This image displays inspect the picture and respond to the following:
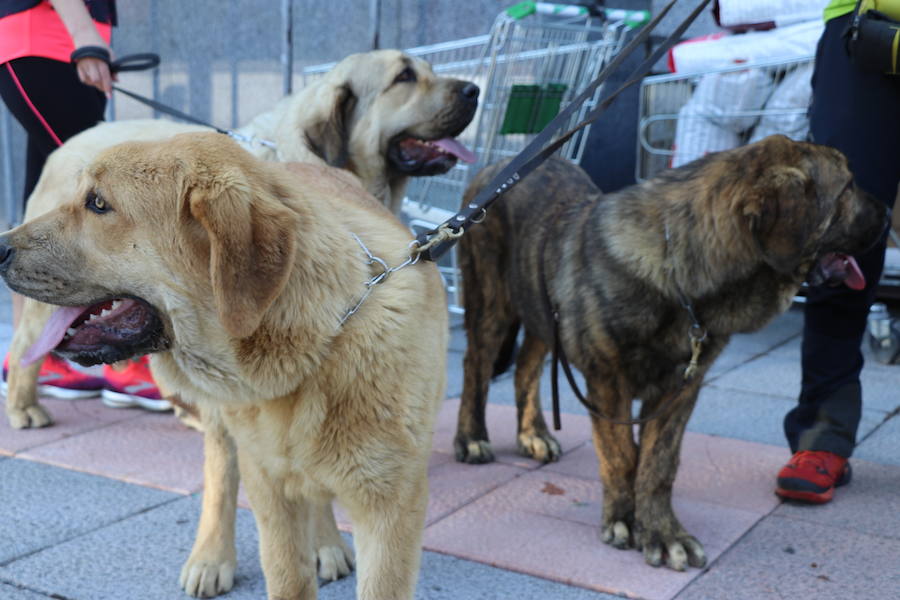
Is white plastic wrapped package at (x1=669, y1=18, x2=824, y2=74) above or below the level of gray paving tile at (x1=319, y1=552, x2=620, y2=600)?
above

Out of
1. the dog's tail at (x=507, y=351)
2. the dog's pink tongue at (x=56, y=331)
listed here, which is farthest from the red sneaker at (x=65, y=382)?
the dog's pink tongue at (x=56, y=331)

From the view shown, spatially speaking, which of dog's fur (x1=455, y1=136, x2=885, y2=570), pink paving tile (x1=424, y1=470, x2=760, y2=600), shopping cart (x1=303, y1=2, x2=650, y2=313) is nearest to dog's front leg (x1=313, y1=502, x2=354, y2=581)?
pink paving tile (x1=424, y1=470, x2=760, y2=600)

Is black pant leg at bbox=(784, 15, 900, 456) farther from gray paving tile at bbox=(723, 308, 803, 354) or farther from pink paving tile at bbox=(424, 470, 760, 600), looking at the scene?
gray paving tile at bbox=(723, 308, 803, 354)

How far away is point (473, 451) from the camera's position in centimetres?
432

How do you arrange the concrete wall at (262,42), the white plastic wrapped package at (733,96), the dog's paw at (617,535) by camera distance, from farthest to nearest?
1. the concrete wall at (262,42)
2. the white plastic wrapped package at (733,96)
3. the dog's paw at (617,535)

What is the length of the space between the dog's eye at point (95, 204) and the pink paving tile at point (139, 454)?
1.84 metres

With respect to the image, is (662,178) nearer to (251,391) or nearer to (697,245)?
(697,245)

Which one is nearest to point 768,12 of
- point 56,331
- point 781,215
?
point 781,215

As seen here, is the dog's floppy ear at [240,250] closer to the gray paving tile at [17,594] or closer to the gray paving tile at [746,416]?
the gray paving tile at [17,594]

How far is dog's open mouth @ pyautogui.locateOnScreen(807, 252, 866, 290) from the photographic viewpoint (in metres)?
3.56

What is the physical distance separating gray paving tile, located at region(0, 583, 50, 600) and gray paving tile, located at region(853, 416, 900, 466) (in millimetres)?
3537

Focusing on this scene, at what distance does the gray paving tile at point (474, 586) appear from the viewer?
10.0 feet

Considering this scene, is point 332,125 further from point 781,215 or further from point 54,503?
point 781,215

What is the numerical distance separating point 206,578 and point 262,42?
694cm
